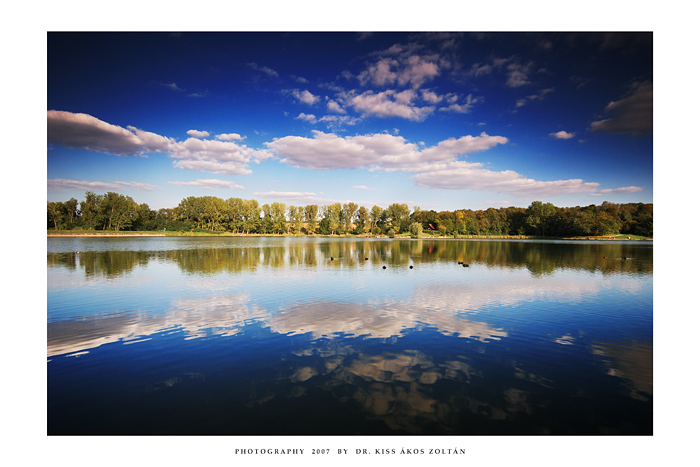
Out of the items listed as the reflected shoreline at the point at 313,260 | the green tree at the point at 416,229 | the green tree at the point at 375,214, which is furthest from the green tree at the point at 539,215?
the reflected shoreline at the point at 313,260

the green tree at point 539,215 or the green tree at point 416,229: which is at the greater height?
the green tree at point 539,215

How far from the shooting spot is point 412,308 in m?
13.4

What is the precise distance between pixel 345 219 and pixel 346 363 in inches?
6038

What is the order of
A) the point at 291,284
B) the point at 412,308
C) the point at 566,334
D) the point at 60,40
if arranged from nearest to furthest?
the point at 60,40, the point at 566,334, the point at 412,308, the point at 291,284

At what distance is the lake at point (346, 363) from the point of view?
552cm

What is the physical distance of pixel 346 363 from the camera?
755 cm

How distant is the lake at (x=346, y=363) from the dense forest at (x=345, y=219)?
56.6 metres

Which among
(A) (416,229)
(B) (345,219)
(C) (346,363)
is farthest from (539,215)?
(C) (346,363)

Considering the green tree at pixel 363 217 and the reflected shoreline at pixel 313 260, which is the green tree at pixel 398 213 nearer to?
the green tree at pixel 363 217

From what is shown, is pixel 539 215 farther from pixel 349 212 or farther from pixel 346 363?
pixel 346 363

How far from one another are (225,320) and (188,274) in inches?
531
